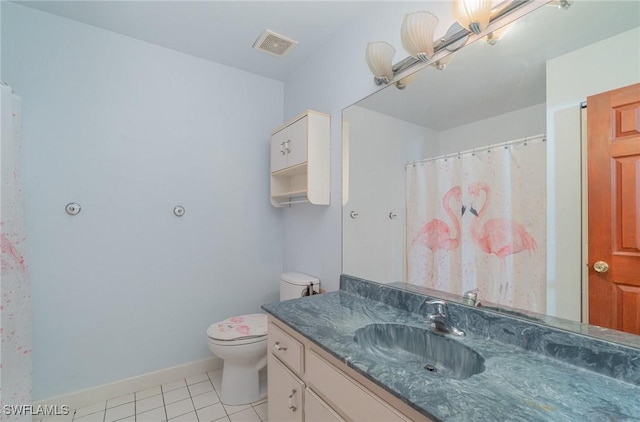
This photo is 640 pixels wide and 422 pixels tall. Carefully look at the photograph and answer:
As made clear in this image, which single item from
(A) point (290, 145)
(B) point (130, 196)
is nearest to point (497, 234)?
(A) point (290, 145)

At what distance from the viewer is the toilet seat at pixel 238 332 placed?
166 cm

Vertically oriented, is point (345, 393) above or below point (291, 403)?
above

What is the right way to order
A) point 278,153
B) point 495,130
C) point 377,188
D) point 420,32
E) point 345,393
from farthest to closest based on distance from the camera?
point 278,153, point 377,188, point 420,32, point 495,130, point 345,393

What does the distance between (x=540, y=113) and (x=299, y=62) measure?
175 cm

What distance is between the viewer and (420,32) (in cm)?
120

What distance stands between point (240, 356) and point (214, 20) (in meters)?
2.10

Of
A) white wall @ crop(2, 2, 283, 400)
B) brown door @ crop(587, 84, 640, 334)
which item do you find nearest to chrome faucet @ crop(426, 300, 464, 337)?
brown door @ crop(587, 84, 640, 334)

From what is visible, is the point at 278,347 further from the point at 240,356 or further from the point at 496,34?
the point at 496,34

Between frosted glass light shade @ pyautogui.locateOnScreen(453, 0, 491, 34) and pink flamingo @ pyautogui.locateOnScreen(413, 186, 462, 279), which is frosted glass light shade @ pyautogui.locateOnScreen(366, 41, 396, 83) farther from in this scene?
pink flamingo @ pyautogui.locateOnScreen(413, 186, 462, 279)

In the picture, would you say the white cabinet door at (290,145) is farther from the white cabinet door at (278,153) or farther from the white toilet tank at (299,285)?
the white toilet tank at (299,285)

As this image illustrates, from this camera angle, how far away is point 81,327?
1.71 meters

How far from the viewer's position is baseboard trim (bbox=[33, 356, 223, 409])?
65.2 inches

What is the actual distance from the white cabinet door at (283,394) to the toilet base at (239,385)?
52 cm

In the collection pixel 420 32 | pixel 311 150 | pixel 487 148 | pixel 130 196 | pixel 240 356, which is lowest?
pixel 240 356
